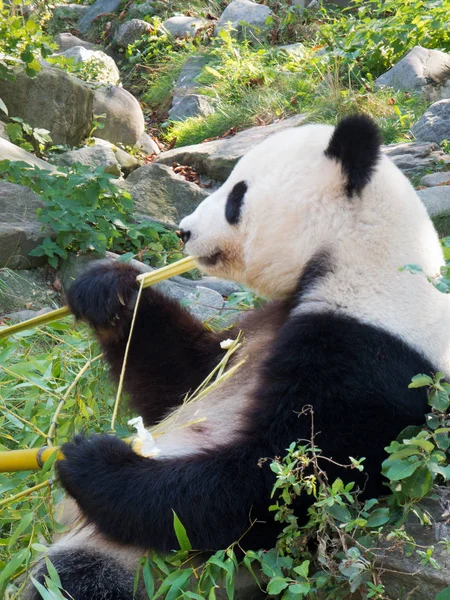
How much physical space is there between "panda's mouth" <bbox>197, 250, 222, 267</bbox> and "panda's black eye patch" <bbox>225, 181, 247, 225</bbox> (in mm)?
138

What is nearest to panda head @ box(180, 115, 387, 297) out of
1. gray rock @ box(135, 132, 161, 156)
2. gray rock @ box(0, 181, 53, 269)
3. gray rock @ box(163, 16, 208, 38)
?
gray rock @ box(0, 181, 53, 269)

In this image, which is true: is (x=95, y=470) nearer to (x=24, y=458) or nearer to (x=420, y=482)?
(x=24, y=458)

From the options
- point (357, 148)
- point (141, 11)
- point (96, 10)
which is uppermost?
point (357, 148)

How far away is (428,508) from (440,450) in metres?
0.19

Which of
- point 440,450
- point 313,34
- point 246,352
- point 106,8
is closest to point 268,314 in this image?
point 246,352

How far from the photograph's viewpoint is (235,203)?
2807mm

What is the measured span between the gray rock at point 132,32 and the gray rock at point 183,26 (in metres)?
0.38

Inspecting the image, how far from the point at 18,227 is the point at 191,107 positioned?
5.45 meters

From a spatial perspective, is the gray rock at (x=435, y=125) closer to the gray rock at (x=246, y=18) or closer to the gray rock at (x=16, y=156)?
the gray rock at (x=16, y=156)

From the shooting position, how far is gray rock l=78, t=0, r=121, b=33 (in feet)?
48.8

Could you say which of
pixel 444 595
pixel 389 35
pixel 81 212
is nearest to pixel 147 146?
pixel 389 35

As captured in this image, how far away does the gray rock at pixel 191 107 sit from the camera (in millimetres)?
10945

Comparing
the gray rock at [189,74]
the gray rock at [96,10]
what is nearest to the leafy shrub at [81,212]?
the gray rock at [189,74]

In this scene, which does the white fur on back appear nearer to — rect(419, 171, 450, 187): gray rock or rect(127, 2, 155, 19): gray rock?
rect(419, 171, 450, 187): gray rock
